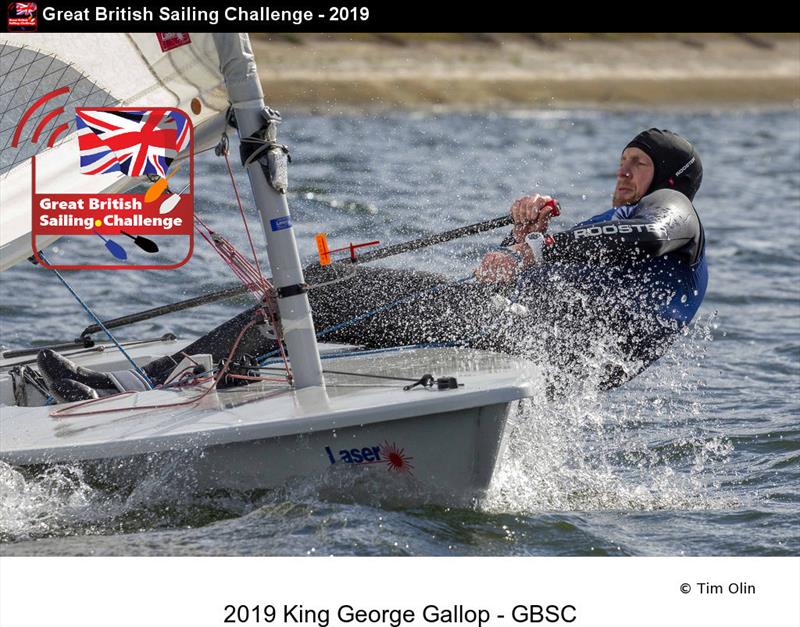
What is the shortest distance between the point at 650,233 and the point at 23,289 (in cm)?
499

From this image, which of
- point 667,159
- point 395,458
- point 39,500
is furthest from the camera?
point 667,159

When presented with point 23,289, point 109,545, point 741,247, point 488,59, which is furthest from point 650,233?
point 488,59

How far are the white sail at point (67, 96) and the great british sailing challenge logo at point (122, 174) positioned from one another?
4cm

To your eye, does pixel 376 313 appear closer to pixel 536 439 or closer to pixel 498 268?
pixel 498 268

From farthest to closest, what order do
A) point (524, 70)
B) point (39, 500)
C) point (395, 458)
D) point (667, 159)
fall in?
1. point (524, 70)
2. point (667, 159)
3. point (39, 500)
4. point (395, 458)

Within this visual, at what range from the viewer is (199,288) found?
7.75m

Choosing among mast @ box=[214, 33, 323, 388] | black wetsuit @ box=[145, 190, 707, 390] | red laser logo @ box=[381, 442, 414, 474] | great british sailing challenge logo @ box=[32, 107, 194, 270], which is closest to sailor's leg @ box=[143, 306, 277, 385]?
black wetsuit @ box=[145, 190, 707, 390]

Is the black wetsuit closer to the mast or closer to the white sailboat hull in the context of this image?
the mast

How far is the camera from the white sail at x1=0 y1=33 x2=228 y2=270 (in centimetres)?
464
